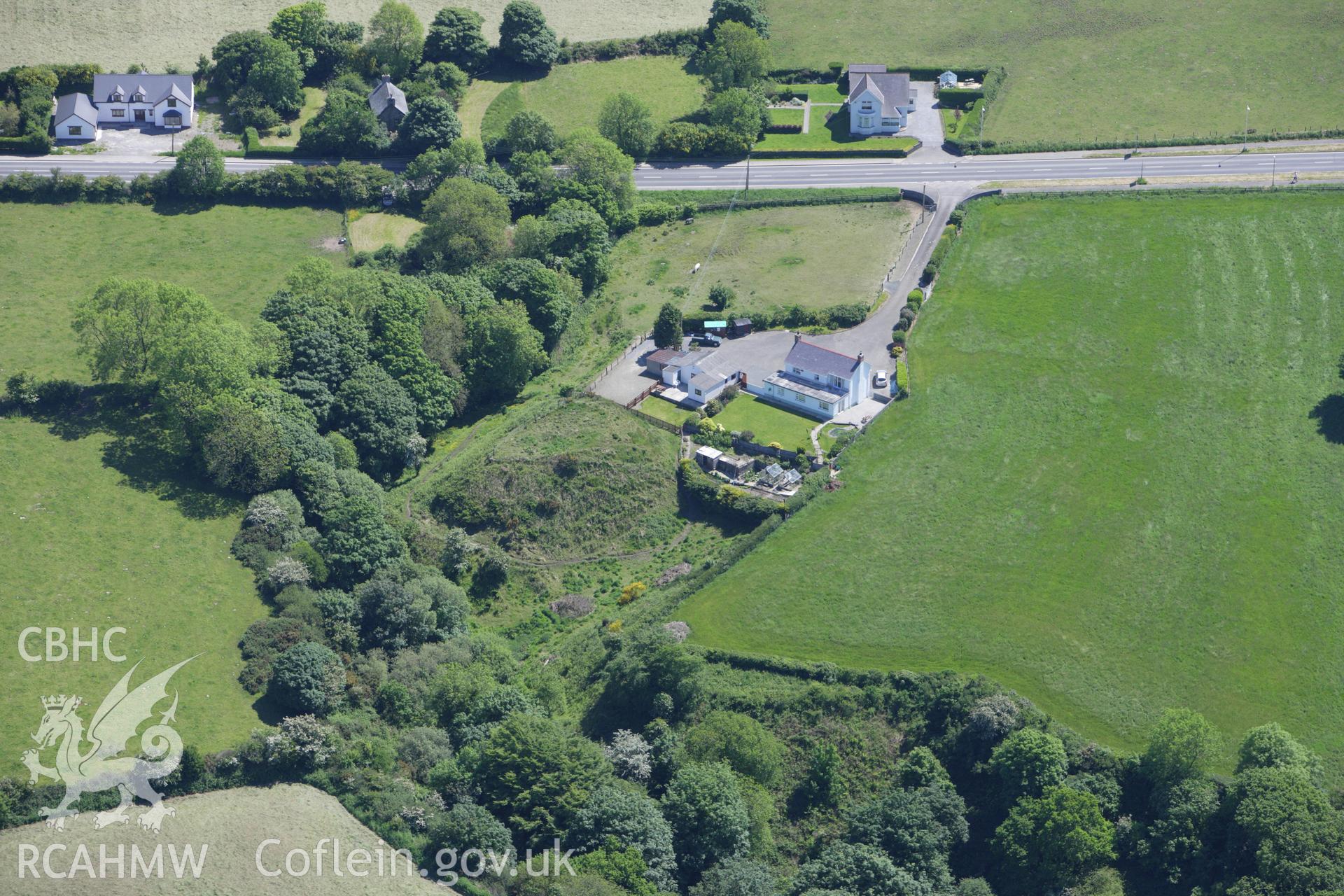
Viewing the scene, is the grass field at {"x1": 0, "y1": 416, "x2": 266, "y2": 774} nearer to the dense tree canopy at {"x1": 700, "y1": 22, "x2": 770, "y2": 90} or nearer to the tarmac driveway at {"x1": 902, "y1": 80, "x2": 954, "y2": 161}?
the dense tree canopy at {"x1": 700, "y1": 22, "x2": 770, "y2": 90}

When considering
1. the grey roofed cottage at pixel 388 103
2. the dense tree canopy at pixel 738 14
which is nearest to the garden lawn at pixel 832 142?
the dense tree canopy at pixel 738 14

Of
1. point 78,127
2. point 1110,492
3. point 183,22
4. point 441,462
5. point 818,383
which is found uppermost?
point 183,22

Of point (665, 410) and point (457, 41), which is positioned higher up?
point (457, 41)

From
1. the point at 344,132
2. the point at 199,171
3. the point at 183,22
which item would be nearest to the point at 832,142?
the point at 344,132

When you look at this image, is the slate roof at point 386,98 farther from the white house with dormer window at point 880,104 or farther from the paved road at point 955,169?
the white house with dormer window at point 880,104

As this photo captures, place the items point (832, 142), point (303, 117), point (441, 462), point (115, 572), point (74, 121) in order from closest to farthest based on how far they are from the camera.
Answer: point (115, 572) → point (441, 462) → point (74, 121) → point (832, 142) → point (303, 117)

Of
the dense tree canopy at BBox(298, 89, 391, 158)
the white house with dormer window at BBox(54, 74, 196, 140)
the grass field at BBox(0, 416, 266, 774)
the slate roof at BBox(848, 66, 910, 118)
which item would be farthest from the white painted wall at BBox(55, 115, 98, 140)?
the slate roof at BBox(848, 66, 910, 118)

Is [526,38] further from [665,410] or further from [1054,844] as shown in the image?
[1054,844]

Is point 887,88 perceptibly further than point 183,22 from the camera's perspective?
No
